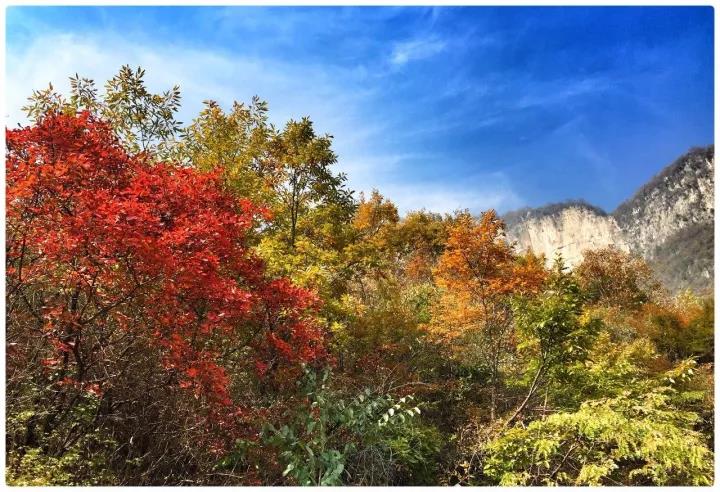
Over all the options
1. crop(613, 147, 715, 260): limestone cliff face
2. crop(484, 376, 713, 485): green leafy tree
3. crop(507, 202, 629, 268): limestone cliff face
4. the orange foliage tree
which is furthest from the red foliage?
crop(507, 202, 629, 268): limestone cliff face

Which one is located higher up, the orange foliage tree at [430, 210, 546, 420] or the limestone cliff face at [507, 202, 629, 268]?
the limestone cliff face at [507, 202, 629, 268]

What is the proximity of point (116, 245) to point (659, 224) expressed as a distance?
31867 millimetres

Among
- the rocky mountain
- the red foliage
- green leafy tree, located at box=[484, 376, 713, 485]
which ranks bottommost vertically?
green leafy tree, located at box=[484, 376, 713, 485]

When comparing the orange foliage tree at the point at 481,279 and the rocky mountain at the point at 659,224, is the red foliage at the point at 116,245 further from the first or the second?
the rocky mountain at the point at 659,224

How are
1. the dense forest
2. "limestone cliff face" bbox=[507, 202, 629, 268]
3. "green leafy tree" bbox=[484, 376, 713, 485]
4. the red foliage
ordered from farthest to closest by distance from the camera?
"limestone cliff face" bbox=[507, 202, 629, 268], "green leafy tree" bbox=[484, 376, 713, 485], the dense forest, the red foliage

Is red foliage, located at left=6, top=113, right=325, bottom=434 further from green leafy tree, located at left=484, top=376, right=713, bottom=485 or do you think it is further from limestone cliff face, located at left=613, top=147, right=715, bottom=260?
limestone cliff face, located at left=613, top=147, right=715, bottom=260

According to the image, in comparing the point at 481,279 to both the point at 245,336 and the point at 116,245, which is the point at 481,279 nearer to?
the point at 245,336

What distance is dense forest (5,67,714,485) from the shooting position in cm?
334

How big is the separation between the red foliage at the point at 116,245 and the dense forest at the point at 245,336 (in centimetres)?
2

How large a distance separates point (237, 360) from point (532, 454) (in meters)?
3.21

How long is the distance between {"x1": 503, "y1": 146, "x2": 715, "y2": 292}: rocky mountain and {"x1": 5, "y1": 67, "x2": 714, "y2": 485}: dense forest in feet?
31.4

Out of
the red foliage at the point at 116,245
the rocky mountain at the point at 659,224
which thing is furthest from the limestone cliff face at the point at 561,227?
the red foliage at the point at 116,245

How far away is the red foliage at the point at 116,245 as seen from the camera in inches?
124

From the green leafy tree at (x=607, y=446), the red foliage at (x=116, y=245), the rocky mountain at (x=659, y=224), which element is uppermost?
the rocky mountain at (x=659, y=224)
